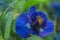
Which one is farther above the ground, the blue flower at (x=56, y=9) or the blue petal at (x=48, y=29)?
the blue flower at (x=56, y=9)

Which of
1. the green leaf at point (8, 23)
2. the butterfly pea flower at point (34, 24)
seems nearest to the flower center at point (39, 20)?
the butterfly pea flower at point (34, 24)

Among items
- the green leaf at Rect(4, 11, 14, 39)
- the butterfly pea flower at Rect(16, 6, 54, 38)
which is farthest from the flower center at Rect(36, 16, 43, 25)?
the green leaf at Rect(4, 11, 14, 39)

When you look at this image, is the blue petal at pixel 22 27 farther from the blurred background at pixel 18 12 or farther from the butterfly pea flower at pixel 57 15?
the butterfly pea flower at pixel 57 15

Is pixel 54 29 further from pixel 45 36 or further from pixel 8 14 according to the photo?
pixel 8 14

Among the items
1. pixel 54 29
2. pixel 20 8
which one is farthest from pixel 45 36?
pixel 20 8

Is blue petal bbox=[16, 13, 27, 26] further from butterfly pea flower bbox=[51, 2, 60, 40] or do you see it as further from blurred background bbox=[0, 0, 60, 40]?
butterfly pea flower bbox=[51, 2, 60, 40]

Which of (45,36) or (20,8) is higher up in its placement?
(20,8)
